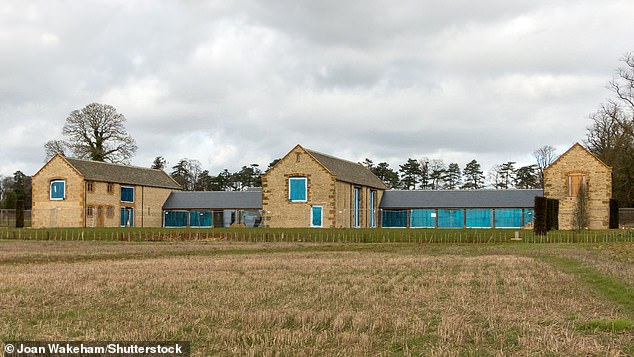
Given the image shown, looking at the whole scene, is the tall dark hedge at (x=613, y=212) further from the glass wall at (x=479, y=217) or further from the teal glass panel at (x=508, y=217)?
the glass wall at (x=479, y=217)

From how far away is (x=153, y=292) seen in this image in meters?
14.9

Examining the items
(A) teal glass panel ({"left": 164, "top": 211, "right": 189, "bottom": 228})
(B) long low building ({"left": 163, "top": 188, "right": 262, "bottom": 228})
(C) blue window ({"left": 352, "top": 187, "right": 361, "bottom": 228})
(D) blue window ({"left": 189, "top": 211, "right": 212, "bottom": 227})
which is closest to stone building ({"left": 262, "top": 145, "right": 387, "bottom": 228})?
(C) blue window ({"left": 352, "top": 187, "right": 361, "bottom": 228})

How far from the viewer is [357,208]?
59.5 metres

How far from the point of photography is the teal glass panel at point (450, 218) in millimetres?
62719

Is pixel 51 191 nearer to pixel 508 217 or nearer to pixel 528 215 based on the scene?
pixel 508 217

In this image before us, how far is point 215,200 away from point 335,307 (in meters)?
56.1

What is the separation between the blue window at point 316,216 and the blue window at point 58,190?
21795mm

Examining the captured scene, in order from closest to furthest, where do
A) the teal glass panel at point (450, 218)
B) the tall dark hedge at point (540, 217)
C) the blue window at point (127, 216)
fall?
1. the tall dark hedge at point (540, 217)
2. the teal glass panel at point (450, 218)
3. the blue window at point (127, 216)

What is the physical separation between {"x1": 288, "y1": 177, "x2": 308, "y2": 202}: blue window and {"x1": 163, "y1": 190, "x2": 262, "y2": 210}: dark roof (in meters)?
10.7

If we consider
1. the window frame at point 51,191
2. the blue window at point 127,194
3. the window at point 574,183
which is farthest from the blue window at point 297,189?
the window at point 574,183

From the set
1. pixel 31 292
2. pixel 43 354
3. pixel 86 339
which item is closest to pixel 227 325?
pixel 86 339

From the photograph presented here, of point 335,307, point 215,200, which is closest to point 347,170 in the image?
point 215,200

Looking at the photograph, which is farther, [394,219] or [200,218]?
[200,218]

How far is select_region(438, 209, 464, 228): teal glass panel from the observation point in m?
62.7
